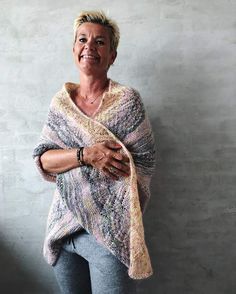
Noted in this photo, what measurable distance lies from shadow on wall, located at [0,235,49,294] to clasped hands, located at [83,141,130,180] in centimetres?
87

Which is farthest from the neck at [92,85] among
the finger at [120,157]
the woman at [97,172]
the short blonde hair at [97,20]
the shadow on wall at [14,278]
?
the shadow on wall at [14,278]

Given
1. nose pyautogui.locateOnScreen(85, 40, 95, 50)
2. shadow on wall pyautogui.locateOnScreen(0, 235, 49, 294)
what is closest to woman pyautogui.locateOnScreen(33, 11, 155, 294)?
nose pyautogui.locateOnScreen(85, 40, 95, 50)

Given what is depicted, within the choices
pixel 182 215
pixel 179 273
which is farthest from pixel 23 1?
pixel 179 273

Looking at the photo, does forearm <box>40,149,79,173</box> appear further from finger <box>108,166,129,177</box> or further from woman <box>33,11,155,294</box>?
finger <box>108,166,129,177</box>

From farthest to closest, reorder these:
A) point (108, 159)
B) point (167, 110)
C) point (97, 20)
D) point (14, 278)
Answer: point (14, 278) → point (167, 110) → point (97, 20) → point (108, 159)

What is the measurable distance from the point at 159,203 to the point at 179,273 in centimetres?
34

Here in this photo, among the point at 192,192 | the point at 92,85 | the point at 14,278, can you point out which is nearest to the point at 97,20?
the point at 92,85

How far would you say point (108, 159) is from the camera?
1.09m

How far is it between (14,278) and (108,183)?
3.04ft

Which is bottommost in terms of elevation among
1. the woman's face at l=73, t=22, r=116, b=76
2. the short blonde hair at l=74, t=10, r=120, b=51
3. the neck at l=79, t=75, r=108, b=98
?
the neck at l=79, t=75, r=108, b=98

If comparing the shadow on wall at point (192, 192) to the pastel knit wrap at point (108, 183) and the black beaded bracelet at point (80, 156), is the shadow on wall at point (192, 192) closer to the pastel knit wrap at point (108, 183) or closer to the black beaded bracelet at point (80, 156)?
the pastel knit wrap at point (108, 183)

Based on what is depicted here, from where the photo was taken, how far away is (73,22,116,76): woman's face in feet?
3.91

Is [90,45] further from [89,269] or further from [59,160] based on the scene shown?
[89,269]

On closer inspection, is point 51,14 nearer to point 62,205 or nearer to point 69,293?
point 62,205
